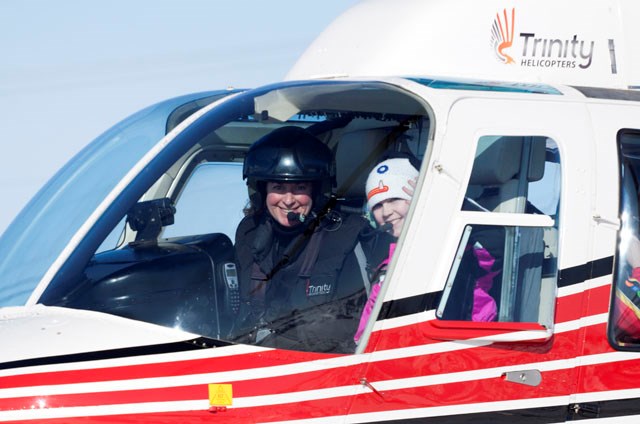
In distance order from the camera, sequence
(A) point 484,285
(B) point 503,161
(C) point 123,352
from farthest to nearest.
→ (B) point 503,161 → (A) point 484,285 → (C) point 123,352

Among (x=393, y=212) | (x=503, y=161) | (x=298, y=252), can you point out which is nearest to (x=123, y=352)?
(x=298, y=252)

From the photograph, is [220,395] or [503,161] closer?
[220,395]

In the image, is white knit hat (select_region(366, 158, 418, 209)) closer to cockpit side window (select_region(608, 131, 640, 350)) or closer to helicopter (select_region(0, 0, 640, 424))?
helicopter (select_region(0, 0, 640, 424))

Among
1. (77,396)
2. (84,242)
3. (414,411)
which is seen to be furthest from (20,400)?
A: (414,411)

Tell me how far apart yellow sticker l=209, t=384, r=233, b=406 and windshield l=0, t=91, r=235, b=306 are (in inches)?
33.7

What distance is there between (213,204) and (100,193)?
0.99 meters

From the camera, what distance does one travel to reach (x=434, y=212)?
443 cm

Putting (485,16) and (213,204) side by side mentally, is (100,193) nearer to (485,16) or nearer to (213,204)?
(213,204)

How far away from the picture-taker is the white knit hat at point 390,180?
4.66 m

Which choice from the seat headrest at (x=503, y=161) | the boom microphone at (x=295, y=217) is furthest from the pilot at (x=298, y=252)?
the seat headrest at (x=503, y=161)

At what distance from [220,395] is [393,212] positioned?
1.11 metres

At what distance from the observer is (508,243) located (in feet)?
15.2

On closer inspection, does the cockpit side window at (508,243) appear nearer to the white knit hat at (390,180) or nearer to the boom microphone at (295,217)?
the white knit hat at (390,180)

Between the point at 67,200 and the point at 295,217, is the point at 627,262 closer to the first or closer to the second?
the point at 295,217
